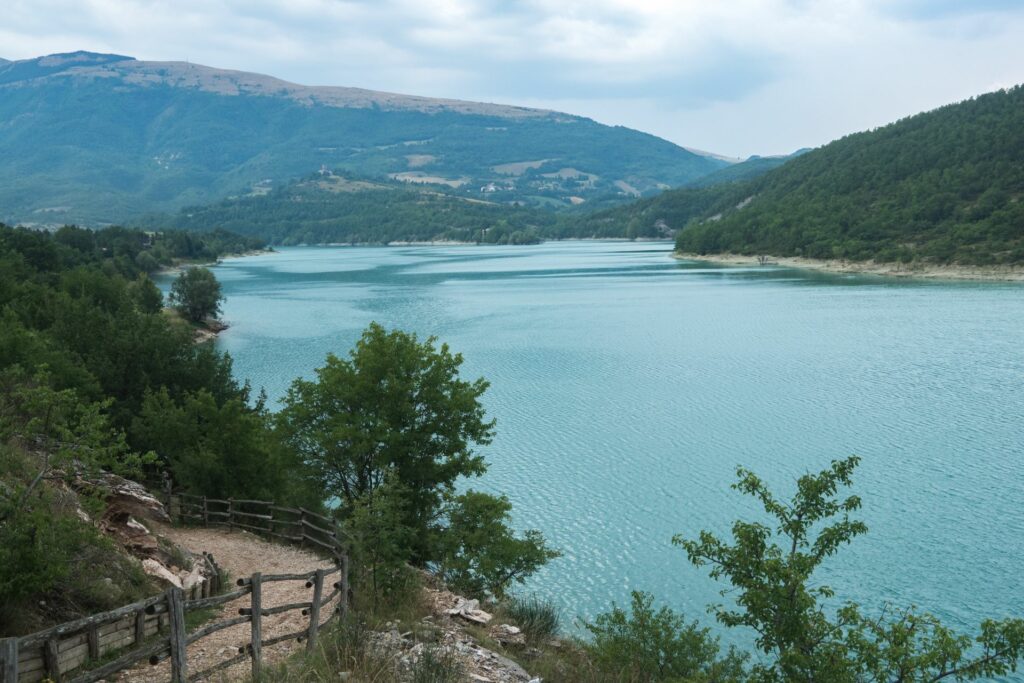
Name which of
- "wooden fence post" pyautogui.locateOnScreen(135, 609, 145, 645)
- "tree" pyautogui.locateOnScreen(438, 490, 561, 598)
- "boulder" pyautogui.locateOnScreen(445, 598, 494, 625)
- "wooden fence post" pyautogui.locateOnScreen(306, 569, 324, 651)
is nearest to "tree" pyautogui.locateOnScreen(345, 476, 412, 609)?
"boulder" pyautogui.locateOnScreen(445, 598, 494, 625)

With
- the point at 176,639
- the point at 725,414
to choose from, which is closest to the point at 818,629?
the point at 176,639

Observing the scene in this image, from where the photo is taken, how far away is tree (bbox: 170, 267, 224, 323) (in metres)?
66.4

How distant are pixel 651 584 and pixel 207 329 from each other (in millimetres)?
54629

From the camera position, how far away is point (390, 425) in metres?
19.7

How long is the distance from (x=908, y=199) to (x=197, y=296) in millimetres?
106886

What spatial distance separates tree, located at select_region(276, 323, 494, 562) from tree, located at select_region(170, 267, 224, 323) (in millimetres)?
50072

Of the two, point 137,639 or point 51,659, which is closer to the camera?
point 51,659

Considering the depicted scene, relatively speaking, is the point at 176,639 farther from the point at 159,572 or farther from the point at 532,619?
the point at 532,619

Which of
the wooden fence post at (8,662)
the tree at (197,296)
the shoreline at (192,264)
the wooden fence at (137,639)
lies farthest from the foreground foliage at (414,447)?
the shoreline at (192,264)

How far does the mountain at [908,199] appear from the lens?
103 meters

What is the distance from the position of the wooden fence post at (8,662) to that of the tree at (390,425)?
1217 cm

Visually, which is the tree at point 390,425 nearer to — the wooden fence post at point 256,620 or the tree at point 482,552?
the tree at point 482,552

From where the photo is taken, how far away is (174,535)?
1739cm

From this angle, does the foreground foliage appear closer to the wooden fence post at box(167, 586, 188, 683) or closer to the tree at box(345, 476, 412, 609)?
the tree at box(345, 476, 412, 609)
